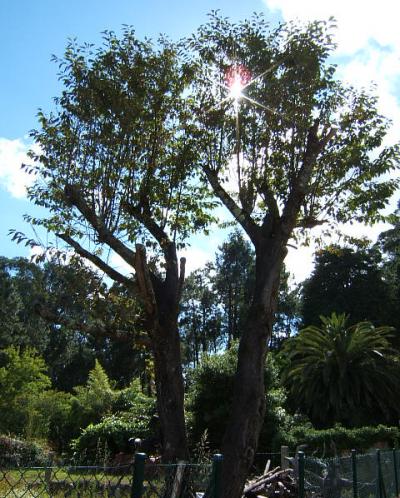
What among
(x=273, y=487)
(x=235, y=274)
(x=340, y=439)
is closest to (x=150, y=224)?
(x=273, y=487)

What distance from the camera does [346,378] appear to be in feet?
82.7

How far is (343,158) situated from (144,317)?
4.82 metres

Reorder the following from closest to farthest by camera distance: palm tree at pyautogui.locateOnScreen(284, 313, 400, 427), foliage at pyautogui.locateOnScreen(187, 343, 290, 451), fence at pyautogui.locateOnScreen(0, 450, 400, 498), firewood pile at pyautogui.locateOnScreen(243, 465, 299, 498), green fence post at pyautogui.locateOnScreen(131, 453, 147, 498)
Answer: green fence post at pyautogui.locateOnScreen(131, 453, 147, 498), fence at pyautogui.locateOnScreen(0, 450, 400, 498), firewood pile at pyautogui.locateOnScreen(243, 465, 299, 498), foliage at pyautogui.locateOnScreen(187, 343, 290, 451), palm tree at pyautogui.locateOnScreen(284, 313, 400, 427)

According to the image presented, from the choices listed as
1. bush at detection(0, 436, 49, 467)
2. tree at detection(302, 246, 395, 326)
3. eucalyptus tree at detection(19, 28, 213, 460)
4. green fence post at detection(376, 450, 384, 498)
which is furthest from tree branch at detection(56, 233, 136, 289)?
tree at detection(302, 246, 395, 326)

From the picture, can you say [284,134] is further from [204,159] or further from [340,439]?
[340,439]

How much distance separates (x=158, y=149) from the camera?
9508mm

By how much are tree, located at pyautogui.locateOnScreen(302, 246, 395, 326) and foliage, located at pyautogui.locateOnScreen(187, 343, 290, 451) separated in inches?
860

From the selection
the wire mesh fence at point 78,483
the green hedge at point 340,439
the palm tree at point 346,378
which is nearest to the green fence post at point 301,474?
the wire mesh fence at point 78,483

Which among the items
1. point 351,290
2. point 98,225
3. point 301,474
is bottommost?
point 301,474

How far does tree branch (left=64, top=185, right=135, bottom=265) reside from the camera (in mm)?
8234

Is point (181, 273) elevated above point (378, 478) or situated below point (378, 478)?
above

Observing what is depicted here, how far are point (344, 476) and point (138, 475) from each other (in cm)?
559

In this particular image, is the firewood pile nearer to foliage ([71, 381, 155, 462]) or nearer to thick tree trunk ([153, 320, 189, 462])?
thick tree trunk ([153, 320, 189, 462])

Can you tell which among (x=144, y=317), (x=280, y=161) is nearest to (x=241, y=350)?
(x=144, y=317)
